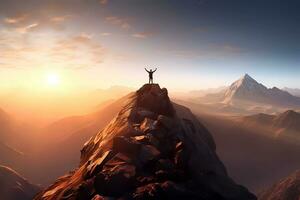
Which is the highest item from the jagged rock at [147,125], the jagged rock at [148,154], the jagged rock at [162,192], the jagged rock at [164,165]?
the jagged rock at [147,125]

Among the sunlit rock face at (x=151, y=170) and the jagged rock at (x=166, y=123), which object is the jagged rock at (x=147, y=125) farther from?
the jagged rock at (x=166, y=123)

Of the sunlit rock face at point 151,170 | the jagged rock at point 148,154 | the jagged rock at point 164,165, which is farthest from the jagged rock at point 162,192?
the jagged rock at point 148,154

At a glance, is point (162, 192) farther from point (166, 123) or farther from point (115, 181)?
point (166, 123)

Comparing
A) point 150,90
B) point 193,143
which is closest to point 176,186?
point 193,143

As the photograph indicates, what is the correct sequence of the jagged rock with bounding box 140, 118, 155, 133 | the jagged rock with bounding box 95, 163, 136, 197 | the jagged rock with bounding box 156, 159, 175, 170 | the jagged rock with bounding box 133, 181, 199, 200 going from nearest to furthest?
the jagged rock with bounding box 133, 181, 199, 200 < the jagged rock with bounding box 95, 163, 136, 197 < the jagged rock with bounding box 156, 159, 175, 170 < the jagged rock with bounding box 140, 118, 155, 133

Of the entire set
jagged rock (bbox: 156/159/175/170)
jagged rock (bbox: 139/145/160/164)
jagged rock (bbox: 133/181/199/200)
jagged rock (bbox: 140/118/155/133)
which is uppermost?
jagged rock (bbox: 140/118/155/133)

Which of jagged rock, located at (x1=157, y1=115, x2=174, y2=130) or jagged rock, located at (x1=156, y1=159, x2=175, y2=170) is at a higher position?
jagged rock, located at (x1=157, y1=115, x2=174, y2=130)

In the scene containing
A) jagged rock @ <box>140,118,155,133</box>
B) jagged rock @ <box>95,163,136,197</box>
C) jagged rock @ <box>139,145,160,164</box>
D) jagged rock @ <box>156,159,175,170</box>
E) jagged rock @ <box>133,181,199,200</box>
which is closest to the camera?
jagged rock @ <box>133,181,199,200</box>

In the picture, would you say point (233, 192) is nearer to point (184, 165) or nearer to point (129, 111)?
point (184, 165)

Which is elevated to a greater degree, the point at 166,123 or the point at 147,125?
the point at 166,123

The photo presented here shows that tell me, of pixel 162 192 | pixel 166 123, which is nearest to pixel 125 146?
pixel 166 123

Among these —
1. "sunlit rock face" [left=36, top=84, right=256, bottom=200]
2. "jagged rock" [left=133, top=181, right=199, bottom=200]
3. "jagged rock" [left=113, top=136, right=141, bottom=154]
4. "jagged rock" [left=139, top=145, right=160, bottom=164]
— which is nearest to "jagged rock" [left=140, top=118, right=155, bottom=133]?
"sunlit rock face" [left=36, top=84, right=256, bottom=200]

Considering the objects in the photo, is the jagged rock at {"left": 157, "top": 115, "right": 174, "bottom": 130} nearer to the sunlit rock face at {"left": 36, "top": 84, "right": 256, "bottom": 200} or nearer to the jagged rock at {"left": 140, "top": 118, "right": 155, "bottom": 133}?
the sunlit rock face at {"left": 36, "top": 84, "right": 256, "bottom": 200}

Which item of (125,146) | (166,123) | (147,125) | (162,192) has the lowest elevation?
(162,192)
